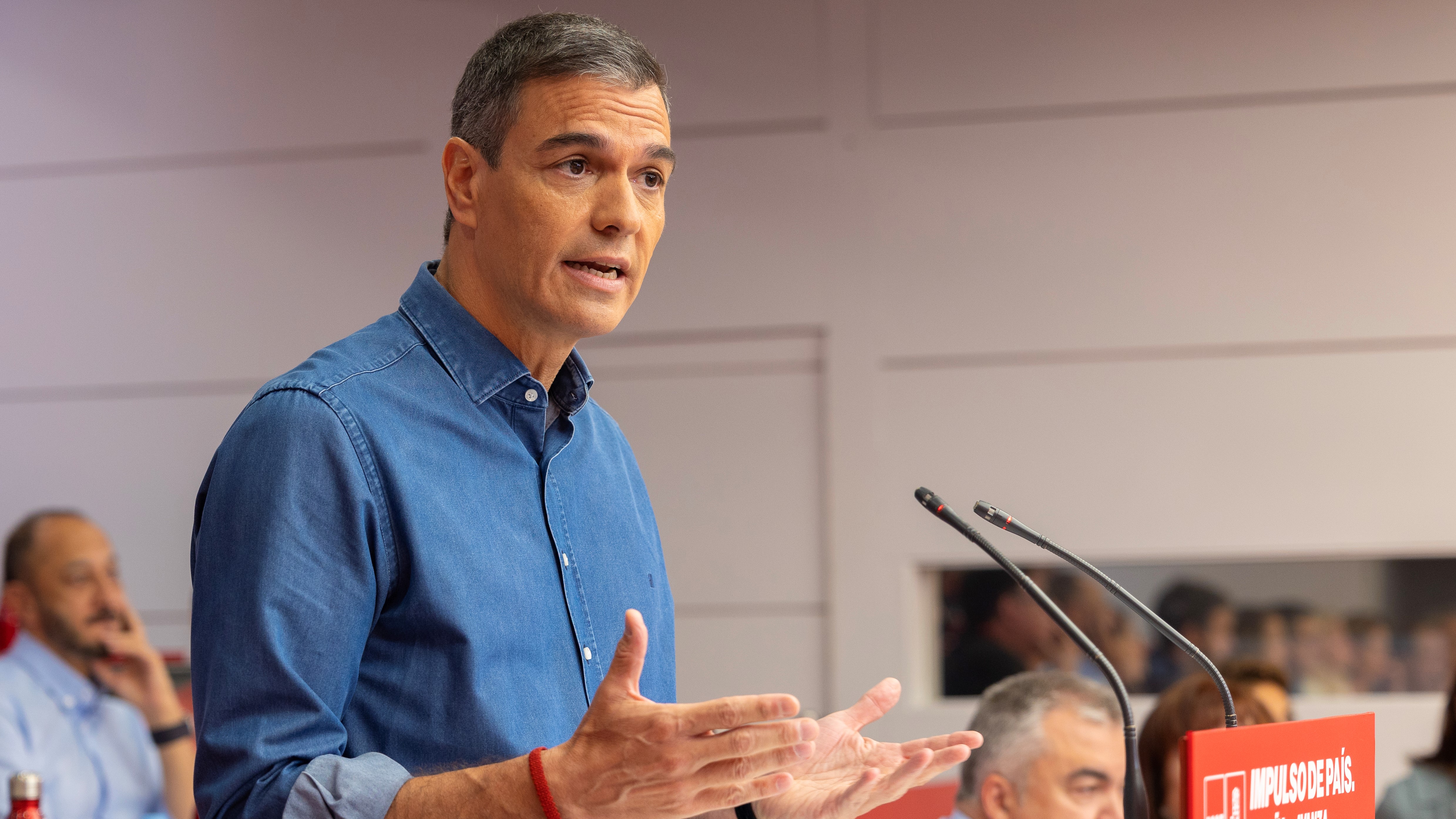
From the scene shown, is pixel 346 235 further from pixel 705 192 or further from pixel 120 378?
pixel 705 192

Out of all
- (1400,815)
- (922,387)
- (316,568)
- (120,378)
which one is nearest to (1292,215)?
(922,387)

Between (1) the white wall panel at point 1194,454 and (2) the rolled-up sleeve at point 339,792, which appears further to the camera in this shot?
(1) the white wall panel at point 1194,454

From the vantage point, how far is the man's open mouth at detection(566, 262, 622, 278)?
1.19m

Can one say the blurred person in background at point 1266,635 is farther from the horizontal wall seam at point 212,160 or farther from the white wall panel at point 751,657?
the horizontal wall seam at point 212,160

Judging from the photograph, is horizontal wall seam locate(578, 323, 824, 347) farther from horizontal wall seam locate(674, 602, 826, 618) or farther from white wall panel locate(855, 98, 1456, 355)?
horizontal wall seam locate(674, 602, 826, 618)

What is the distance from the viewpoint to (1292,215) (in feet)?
11.4

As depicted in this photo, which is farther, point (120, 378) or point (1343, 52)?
point (120, 378)

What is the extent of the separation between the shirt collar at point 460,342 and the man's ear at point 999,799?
4.51ft

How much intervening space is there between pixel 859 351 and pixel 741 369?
359 mm

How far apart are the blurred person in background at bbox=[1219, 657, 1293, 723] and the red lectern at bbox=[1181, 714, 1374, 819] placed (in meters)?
1.38

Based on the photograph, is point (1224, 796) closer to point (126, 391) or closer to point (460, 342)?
point (460, 342)

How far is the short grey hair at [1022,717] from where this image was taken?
2.18 metres

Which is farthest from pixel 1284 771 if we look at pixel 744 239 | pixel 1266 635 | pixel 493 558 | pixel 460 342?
pixel 744 239

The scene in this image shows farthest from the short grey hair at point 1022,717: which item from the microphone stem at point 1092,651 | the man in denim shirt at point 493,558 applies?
the man in denim shirt at point 493,558
